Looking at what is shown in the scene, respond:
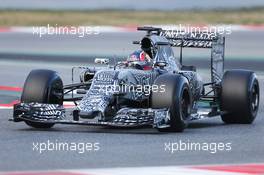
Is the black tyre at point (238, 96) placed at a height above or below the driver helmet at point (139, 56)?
below

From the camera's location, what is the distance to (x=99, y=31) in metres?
37.3

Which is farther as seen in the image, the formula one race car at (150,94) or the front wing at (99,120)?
the formula one race car at (150,94)

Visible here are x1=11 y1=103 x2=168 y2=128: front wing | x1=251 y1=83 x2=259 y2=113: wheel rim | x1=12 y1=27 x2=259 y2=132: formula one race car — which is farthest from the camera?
x1=251 y1=83 x2=259 y2=113: wheel rim

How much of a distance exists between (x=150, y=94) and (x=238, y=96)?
142 centimetres

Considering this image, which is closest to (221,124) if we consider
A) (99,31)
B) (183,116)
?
(183,116)

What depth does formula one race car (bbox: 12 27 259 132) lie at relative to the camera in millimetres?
12914
